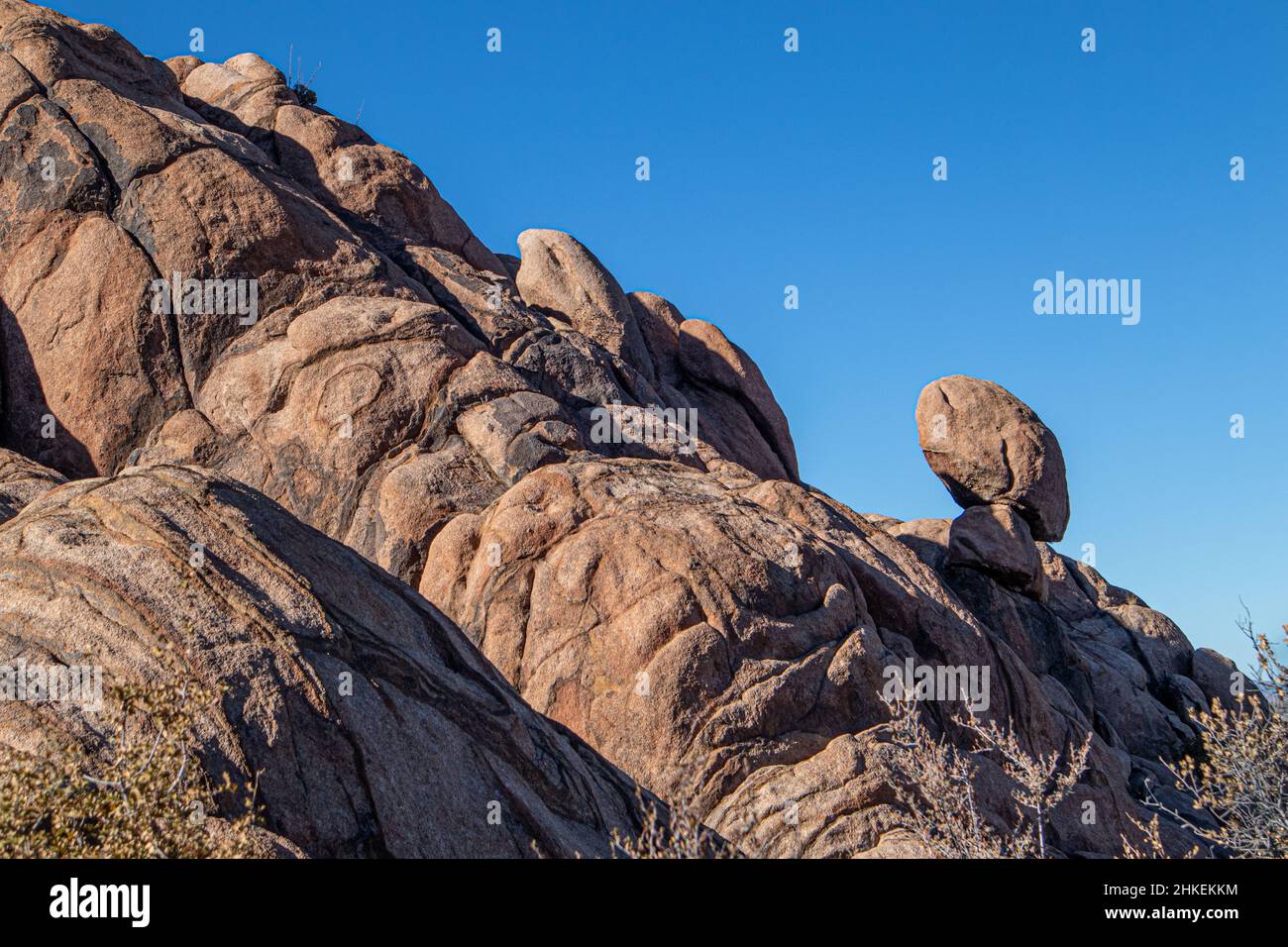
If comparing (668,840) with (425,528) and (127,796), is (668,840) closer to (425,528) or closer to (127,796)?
(127,796)

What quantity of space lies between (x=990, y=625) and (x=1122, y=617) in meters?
13.9

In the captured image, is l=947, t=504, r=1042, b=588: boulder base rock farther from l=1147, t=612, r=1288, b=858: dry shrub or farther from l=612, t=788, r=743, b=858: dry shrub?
l=612, t=788, r=743, b=858: dry shrub

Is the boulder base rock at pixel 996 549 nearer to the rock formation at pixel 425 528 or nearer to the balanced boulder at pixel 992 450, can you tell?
the rock formation at pixel 425 528

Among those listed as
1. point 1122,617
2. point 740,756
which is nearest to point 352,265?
point 740,756

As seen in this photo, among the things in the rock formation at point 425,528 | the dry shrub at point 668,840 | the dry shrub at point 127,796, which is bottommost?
the dry shrub at point 668,840

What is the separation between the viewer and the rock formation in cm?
945

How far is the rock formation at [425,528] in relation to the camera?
9.45 meters

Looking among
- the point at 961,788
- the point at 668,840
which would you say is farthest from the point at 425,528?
the point at 961,788

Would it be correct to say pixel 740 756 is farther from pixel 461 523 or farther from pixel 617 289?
pixel 617 289

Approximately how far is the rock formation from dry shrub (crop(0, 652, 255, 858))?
1.25ft

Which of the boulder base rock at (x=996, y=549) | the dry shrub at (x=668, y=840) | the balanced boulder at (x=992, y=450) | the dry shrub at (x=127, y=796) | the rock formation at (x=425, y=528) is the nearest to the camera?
the dry shrub at (x=127, y=796)

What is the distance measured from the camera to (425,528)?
20047mm

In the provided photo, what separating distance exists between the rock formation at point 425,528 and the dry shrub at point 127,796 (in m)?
0.38

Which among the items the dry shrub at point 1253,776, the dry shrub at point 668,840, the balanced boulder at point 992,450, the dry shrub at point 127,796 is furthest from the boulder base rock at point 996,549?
the dry shrub at point 127,796
